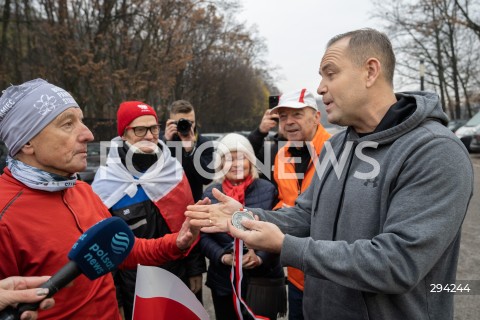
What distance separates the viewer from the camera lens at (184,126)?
3.96 meters

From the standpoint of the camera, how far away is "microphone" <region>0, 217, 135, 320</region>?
4.18ft

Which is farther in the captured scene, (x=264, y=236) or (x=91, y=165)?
(x=91, y=165)

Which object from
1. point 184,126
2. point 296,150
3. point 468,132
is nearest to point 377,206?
point 296,150

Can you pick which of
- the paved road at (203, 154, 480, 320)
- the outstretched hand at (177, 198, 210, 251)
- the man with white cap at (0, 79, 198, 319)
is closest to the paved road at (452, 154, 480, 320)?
the paved road at (203, 154, 480, 320)

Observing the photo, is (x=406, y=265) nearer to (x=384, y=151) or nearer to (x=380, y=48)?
(x=384, y=151)

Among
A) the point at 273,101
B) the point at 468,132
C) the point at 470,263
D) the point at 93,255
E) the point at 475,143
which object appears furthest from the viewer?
the point at 468,132

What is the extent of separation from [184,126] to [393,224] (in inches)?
113

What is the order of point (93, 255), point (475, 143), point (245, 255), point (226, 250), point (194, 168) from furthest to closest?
point (475, 143), point (194, 168), point (226, 250), point (245, 255), point (93, 255)

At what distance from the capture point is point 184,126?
398 cm

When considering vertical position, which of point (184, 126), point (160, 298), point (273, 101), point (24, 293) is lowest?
point (160, 298)

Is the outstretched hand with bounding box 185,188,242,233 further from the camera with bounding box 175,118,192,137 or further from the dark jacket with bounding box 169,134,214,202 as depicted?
the camera with bounding box 175,118,192,137

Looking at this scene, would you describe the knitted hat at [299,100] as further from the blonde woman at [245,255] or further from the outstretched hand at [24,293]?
the outstretched hand at [24,293]

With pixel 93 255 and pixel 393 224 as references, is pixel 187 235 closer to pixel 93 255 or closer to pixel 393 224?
pixel 93 255

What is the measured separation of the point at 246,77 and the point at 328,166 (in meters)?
44.5
